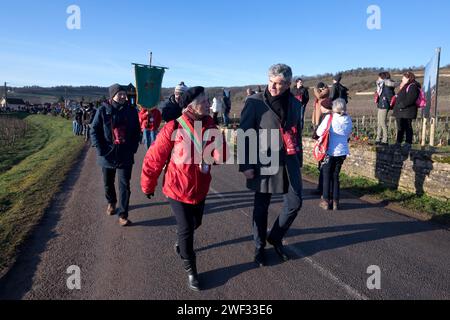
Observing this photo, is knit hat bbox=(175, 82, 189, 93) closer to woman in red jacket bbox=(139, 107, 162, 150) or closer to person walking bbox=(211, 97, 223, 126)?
woman in red jacket bbox=(139, 107, 162, 150)

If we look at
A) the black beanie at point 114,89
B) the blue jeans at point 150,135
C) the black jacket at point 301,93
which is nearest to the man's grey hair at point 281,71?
the black beanie at point 114,89

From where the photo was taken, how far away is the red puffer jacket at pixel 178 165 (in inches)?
155

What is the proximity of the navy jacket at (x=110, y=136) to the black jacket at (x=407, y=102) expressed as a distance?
627cm

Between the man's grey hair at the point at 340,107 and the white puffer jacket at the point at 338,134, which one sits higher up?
the man's grey hair at the point at 340,107

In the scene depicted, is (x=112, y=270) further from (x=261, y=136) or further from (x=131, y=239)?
(x=261, y=136)

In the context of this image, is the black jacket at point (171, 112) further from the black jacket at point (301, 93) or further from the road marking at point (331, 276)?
the black jacket at point (301, 93)

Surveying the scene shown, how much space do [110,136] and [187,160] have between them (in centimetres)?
245

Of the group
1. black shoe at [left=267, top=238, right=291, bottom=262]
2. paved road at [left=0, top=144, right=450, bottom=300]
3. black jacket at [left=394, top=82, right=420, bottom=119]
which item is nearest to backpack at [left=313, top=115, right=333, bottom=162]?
paved road at [left=0, top=144, right=450, bottom=300]

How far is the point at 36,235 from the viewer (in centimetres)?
550

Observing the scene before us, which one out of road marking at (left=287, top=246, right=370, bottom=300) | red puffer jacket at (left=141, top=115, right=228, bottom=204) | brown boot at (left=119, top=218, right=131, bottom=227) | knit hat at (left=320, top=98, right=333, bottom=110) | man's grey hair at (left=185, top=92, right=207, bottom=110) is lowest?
road marking at (left=287, top=246, right=370, bottom=300)

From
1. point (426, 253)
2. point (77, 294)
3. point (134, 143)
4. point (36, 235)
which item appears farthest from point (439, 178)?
point (36, 235)

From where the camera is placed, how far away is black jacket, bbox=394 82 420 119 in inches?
336

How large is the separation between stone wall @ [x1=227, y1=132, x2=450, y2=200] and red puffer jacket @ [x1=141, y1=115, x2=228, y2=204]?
5.16 metres
